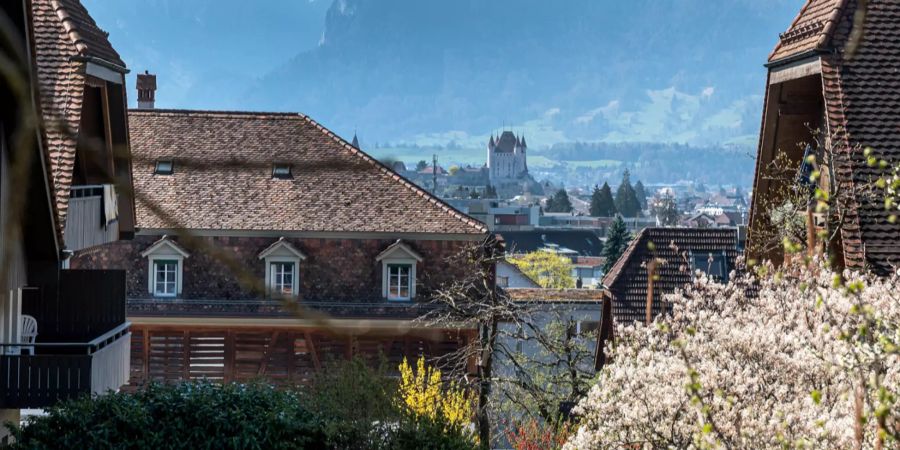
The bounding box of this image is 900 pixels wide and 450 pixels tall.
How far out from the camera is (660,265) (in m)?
26.2

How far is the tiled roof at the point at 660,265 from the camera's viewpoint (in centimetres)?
2759

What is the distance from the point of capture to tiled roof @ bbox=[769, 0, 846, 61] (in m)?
14.8

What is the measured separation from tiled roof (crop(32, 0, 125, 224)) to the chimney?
23541mm

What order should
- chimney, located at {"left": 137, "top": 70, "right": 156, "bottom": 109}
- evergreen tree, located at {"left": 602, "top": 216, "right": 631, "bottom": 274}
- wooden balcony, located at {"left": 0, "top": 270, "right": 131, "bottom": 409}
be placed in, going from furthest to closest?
evergreen tree, located at {"left": 602, "top": 216, "right": 631, "bottom": 274}, chimney, located at {"left": 137, "top": 70, "right": 156, "bottom": 109}, wooden balcony, located at {"left": 0, "top": 270, "right": 131, "bottom": 409}

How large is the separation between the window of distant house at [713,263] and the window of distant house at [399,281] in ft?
23.4

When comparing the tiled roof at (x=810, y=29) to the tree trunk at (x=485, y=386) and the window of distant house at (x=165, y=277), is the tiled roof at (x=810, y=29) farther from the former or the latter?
the window of distant house at (x=165, y=277)

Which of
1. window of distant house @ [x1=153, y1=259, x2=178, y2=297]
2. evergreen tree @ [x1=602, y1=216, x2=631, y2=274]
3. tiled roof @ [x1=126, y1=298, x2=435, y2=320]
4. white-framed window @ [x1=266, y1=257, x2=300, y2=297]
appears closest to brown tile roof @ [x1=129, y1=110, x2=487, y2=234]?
white-framed window @ [x1=266, y1=257, x2=300, y2=297]

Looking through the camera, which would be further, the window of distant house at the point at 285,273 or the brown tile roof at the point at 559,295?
the brown tile roof at the point at 559,295

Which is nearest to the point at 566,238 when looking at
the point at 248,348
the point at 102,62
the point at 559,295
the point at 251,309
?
the point at 559,295

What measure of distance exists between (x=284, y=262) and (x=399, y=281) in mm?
2921

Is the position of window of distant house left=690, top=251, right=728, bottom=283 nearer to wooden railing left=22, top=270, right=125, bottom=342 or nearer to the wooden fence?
the wooden fence

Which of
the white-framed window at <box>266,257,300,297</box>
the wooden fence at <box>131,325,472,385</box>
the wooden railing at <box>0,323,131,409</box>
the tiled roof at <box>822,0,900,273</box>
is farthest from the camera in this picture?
the white-framed window at <box>266,257,300,297</box>

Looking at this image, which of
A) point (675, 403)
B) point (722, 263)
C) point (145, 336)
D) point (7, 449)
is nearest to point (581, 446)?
point (675, 403)

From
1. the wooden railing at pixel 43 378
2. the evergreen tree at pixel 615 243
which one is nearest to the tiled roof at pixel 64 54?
the wooden railing at pixel 43 378
